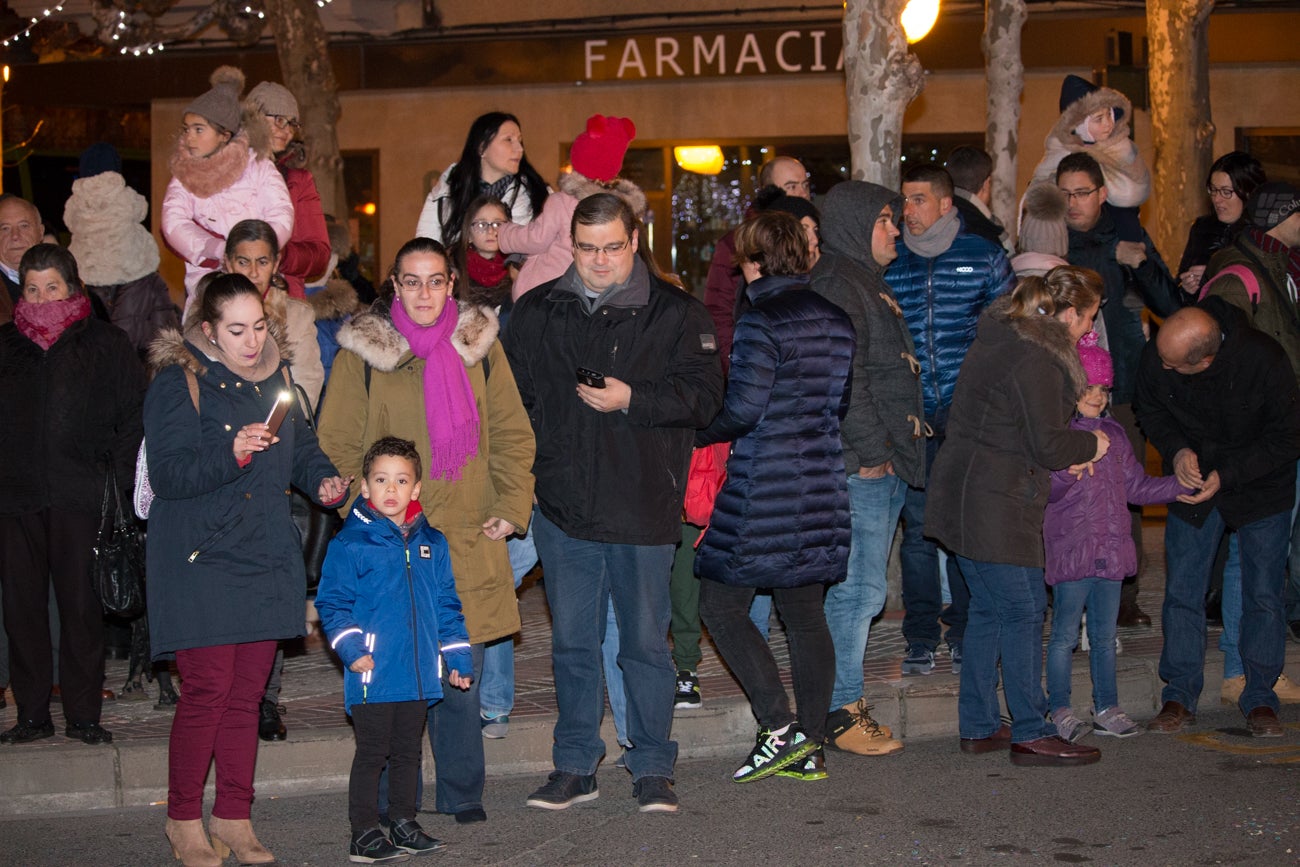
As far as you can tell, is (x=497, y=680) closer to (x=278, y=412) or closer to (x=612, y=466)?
(x=612, y=466)

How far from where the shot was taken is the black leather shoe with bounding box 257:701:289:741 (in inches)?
271

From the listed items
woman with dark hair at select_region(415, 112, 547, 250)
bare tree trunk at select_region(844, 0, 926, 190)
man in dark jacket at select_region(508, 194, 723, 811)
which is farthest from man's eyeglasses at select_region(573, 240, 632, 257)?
bare tree trunk at select_region(844, 0, 926, 190)

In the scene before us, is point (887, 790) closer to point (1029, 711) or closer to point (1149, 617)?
point (1029, 711)

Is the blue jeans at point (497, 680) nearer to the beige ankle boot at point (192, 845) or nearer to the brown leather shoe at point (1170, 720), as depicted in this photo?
the beige ankle boot at point (192, 845)

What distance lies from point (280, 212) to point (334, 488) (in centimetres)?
239

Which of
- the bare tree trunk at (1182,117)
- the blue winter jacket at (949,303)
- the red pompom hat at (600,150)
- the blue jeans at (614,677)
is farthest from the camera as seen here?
the bare tree trunk at (1182,117)

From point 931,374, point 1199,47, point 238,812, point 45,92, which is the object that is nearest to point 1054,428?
point 931,374

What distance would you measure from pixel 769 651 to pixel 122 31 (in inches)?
585

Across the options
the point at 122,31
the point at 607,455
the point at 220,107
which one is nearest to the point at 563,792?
the point at 607,455

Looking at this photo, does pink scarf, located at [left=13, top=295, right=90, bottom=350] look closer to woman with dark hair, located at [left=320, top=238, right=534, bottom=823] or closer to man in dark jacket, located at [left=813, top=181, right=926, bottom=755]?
woman with dark hair, located at [left=320, top=238, right=534, bottom=823]

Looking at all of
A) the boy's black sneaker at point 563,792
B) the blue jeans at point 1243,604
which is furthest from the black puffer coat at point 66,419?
the blue jeans at point 1243,604

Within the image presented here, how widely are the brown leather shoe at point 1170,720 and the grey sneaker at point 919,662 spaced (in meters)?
1.10

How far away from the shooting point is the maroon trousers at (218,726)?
563cm

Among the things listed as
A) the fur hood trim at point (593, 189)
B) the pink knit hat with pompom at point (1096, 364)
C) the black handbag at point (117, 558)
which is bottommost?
the black handbag at point (117, 558)
